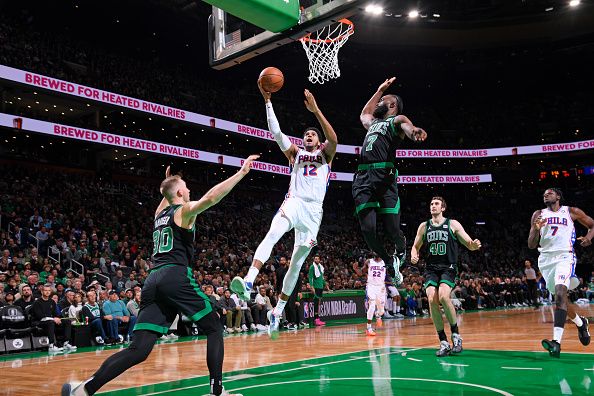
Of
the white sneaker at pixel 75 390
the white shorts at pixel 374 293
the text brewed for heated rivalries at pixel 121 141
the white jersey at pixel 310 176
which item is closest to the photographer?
the white sneaker at pixel 75 390

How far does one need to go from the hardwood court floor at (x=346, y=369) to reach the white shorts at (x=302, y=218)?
1.69 m

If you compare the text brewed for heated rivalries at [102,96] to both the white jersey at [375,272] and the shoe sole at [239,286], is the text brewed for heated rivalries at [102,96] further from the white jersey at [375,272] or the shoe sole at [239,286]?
the shoe sole at [239,286]

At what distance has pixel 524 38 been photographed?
3547 centimetres

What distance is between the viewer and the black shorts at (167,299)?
16.2ft

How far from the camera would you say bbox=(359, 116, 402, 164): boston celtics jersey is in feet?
19.9

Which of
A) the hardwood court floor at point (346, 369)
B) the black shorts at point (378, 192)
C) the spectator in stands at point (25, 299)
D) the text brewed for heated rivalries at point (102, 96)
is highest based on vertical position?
the text brewed for heated rivalries at point (102, 96)

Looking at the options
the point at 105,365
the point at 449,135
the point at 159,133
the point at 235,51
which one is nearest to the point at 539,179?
the point at 449,135

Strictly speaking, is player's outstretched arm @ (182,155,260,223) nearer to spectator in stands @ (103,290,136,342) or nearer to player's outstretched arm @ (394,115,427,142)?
player's outstretched arm @ (394,115,427,142)

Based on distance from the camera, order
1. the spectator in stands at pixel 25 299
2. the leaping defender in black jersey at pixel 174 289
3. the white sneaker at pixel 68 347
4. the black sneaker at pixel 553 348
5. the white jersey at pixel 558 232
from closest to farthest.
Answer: the leaping defender in black jersey at pixel 174 289, the black sneaker at pixel 553 348, the white jersey at pixel 558 232, the spectator in stands at pixel 25 299, the white sneaker at pixel 68 347

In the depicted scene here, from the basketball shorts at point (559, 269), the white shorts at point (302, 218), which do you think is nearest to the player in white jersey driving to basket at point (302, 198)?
the white shorts at point (302, 218)

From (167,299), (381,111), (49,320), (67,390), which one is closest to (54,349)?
(49,320)

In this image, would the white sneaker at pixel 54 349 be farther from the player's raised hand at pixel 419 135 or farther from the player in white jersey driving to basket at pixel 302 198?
the player's raised hand at pixel 419 135

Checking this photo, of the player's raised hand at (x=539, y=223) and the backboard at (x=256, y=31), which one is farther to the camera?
the player's raised hand at (x=539, y=223)

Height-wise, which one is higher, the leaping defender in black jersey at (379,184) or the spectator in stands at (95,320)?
the leaping defender in black jersey at (379,184)
